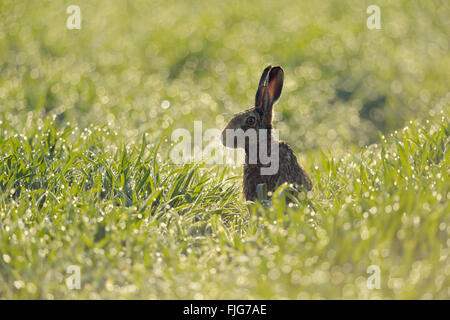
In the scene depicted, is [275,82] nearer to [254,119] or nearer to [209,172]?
[254,119]

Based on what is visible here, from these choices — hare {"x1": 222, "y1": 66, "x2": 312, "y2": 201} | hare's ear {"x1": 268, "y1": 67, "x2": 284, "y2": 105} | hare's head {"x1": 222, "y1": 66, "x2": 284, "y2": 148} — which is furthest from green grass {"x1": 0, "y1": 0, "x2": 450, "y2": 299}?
hare's ear {"x1": 268, "y1": 67, "x2": 284, "y2": 105}

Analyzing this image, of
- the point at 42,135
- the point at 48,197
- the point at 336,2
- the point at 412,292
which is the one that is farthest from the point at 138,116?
the point at 336,2

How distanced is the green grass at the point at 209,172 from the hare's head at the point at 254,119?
312 millimetres

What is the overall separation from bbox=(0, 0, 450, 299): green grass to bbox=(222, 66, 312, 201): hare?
0.17 meters

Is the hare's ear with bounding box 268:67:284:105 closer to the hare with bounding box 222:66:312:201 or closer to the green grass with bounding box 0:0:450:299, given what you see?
the hare with bounding box 222:66:312:201

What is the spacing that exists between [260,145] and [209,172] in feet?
1.59

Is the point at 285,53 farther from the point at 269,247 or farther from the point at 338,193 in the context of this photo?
the point at 269,247

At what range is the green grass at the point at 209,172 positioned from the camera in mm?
2785

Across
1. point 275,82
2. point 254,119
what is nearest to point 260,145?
point 254,119

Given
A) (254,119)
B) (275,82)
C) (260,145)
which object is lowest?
(260,145)

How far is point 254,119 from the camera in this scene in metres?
3.88

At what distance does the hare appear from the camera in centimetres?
385

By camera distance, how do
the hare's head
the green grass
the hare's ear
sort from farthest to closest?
the hare's ear, the hare's head, the green grass
